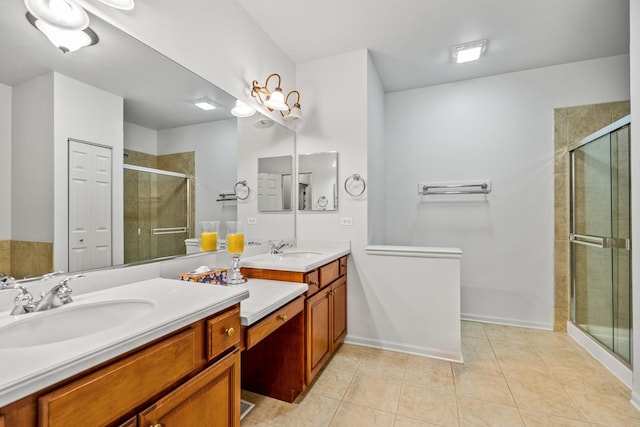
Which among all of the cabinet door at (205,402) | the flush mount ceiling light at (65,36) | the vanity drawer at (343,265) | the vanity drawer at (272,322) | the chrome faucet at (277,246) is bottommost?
the cabinet door at (205,402)

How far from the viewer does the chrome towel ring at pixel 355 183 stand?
2602 millimetres

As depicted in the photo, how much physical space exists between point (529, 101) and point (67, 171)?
3.76 metres

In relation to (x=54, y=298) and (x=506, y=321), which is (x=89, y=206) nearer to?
(x=54, y=298)

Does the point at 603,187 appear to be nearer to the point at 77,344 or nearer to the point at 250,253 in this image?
the point at 250,253

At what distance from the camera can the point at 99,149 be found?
4.03ft

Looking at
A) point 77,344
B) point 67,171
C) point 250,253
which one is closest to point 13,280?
point 67,171

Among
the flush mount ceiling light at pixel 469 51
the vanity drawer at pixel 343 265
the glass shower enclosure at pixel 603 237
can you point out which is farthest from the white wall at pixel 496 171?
the vanity drawer at pixel 343 265

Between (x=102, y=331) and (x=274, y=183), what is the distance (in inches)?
72.6

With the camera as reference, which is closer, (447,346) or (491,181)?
(447,346)

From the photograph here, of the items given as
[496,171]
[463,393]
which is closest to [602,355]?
[463,393]

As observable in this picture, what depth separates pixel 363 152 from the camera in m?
2.62

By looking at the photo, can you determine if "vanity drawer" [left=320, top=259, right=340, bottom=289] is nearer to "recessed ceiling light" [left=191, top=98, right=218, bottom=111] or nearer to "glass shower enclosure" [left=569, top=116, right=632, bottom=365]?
"recessed ceiling light" [left=191, top=98, right=218, bottom=111]

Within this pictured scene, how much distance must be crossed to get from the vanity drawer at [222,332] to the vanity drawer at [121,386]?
61 mm

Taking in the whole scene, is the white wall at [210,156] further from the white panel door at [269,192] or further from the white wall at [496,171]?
the white wall at [496,171]
